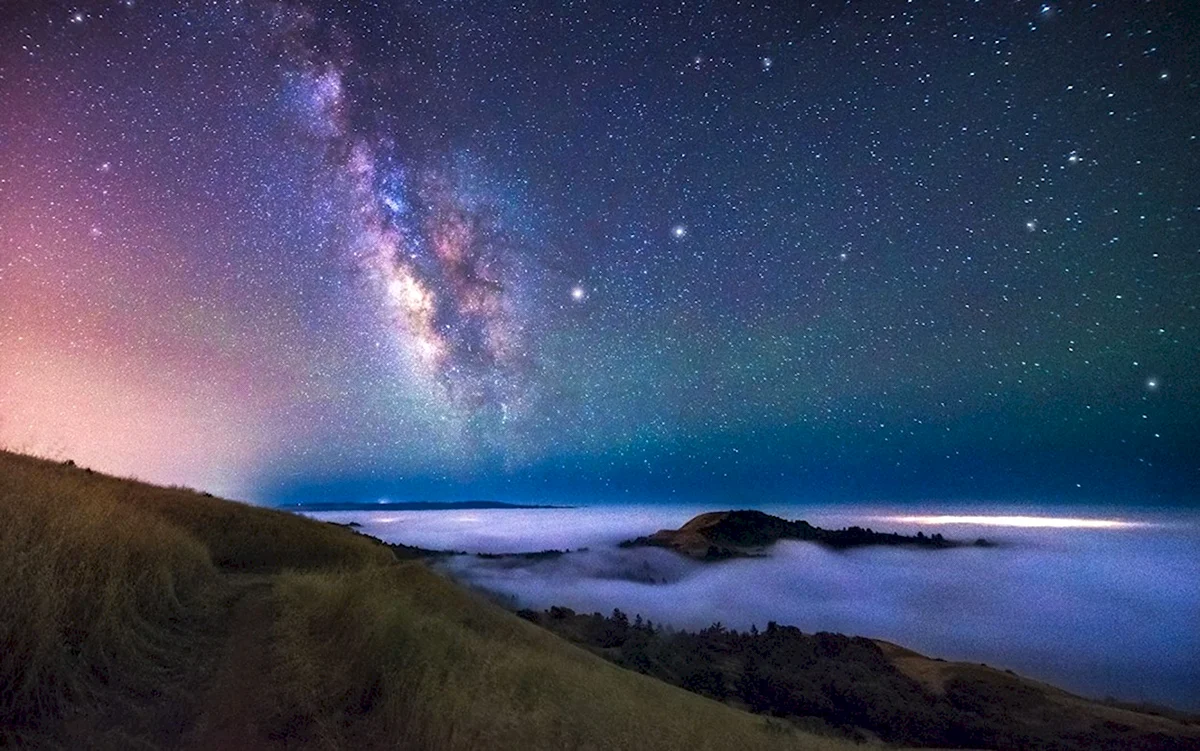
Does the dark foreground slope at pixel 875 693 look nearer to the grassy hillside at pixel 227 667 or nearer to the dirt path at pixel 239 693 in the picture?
the grassy hillside at pixel 227 667

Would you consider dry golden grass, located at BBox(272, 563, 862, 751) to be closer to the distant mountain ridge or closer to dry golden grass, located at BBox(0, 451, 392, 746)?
dry golden grass, located at BBox(0, 451, 392, 746)

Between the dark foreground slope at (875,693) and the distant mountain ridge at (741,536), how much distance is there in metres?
53.0

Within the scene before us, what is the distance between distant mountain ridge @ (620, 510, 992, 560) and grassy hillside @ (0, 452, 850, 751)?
262ft

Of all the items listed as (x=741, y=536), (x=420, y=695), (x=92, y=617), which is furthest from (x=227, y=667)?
(x=741, y=536)

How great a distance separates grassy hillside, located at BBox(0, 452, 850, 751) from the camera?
16.7 feet

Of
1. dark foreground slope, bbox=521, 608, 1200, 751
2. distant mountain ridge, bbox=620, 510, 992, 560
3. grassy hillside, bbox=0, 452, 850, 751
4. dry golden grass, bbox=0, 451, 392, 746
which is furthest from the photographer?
distant mountain ridge, bbox=620, 510, 992, 560

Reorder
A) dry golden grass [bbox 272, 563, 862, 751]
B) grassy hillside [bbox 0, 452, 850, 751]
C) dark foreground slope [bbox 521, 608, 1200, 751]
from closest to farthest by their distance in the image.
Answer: grassy hillside [bbox 0, 452, 850, 751] < dry golden grass [bbox 272, 563, 862, 751] < dark foreground slope [bbox 521, 608, 1200, 751]

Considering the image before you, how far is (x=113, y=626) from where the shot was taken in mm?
6238

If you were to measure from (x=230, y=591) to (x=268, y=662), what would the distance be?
181 inches

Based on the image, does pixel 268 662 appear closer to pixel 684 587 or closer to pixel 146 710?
pixel 146 710

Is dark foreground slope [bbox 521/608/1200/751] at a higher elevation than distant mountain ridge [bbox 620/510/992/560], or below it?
below

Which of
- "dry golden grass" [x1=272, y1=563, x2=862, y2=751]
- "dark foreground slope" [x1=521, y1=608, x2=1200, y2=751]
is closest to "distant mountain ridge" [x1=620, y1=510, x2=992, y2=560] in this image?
"dark foreground slope" [x1=521, y1=608, x2=1200, y2=751]

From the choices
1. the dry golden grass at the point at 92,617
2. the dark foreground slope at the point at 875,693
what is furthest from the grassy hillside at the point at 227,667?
the dark foreground slope at the point at 875,693

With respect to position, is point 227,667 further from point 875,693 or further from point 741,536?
point 741,536
